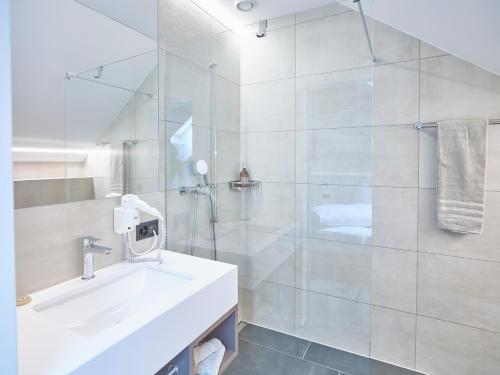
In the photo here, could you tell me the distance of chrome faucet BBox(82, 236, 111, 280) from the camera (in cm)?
115

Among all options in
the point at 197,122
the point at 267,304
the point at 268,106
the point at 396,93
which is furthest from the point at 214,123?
the point at 267,304

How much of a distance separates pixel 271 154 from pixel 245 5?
96 centimetres

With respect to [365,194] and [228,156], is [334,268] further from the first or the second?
[228,156]

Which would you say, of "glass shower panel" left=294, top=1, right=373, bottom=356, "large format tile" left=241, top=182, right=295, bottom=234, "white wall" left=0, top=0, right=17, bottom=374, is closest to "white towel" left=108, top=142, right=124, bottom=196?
"white wall" left=0, top=0, right=17, bottom=374

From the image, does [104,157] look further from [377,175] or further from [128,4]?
[377,175]

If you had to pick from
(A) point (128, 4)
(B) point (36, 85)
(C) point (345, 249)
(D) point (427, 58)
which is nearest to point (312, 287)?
(C) point (345, 249)

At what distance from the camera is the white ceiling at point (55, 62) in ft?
3.22

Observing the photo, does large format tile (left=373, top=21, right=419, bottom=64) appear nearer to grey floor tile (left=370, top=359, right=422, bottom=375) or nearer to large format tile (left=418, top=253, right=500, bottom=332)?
large format tile (left=418, top=253, right=500, bottom=332)

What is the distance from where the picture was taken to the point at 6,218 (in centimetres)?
55

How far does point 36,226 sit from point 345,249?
158 cm

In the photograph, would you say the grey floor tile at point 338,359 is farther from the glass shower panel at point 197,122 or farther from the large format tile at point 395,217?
the glass shower panel at point 197,122

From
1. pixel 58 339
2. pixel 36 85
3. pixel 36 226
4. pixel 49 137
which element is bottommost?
pixel 58 339

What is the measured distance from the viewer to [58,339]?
79cm

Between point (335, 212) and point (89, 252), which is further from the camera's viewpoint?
point (335, 212)
